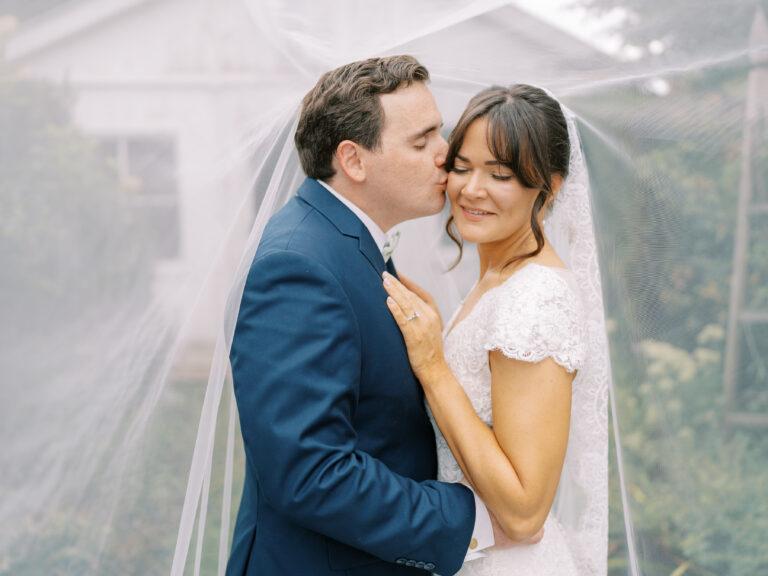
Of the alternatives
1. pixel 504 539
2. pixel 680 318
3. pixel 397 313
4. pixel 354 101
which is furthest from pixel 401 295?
pixel 680 318

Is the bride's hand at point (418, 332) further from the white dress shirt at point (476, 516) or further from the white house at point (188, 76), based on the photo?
the white house at point (188, 76)

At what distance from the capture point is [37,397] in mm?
2623

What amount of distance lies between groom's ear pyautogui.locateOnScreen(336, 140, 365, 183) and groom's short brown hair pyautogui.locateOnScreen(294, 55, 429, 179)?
0.02m

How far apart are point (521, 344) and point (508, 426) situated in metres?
0.21

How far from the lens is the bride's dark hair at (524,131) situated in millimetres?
2033

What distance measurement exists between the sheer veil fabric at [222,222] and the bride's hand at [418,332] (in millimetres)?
425

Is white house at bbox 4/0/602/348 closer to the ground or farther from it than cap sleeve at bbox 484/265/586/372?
farther from it

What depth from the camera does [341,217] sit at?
2.06 meters

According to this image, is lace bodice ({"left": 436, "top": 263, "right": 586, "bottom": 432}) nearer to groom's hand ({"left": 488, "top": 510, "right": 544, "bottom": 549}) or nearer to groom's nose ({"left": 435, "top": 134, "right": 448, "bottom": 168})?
groom's hand ({"left": 488, "top": 510, "right": 544, "bottom": 549})

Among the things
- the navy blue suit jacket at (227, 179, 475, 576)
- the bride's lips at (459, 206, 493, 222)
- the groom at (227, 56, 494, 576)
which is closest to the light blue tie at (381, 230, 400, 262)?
the groom at (227, 56, 494, 576)

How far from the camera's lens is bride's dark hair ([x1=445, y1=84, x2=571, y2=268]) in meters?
2.03

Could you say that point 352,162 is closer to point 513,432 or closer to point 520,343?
point 520,343

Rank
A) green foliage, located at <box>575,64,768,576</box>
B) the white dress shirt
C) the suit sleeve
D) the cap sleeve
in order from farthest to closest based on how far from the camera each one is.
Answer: green foliage, located at <box>575,64,768,576</box>
the white dress shirt
the cap sleeve
the suit sleeve

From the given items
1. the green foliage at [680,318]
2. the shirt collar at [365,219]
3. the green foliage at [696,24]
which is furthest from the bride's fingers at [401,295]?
the green foliage at [696,24]
